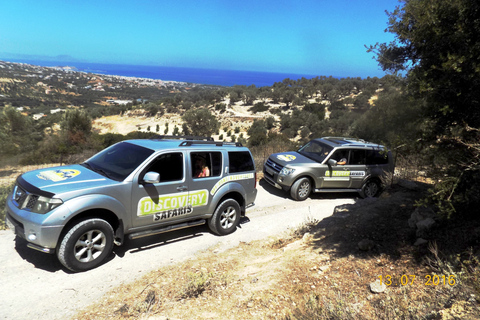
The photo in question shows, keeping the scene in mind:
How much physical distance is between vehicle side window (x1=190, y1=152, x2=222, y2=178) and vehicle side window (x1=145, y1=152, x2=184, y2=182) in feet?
0.87

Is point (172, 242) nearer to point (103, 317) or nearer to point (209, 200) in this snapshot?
point (209, 200)

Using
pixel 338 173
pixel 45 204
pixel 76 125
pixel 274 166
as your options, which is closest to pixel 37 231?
pixel 45 204

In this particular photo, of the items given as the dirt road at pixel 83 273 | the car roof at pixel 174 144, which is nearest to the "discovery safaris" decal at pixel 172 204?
the dirt road at pixel 83 273

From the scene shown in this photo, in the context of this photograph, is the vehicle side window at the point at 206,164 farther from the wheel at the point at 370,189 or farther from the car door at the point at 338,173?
the wheel at the point at 370,189

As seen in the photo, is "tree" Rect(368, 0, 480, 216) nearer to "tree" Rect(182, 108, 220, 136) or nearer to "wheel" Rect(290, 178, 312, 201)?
"wheel" Rect(290, 178, 312, 201)

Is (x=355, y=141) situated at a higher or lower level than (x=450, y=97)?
lower

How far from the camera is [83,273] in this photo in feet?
14.3

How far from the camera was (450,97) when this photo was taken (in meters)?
4.29

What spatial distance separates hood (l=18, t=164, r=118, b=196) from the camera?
4.14m

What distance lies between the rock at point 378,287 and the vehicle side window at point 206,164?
332 centimetres

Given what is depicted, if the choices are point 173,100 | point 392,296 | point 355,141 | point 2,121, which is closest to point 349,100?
point 173,100

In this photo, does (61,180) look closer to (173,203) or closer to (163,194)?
(163,194)

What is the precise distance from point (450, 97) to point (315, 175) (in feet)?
16.9

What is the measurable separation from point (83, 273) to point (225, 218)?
2.74 meters
